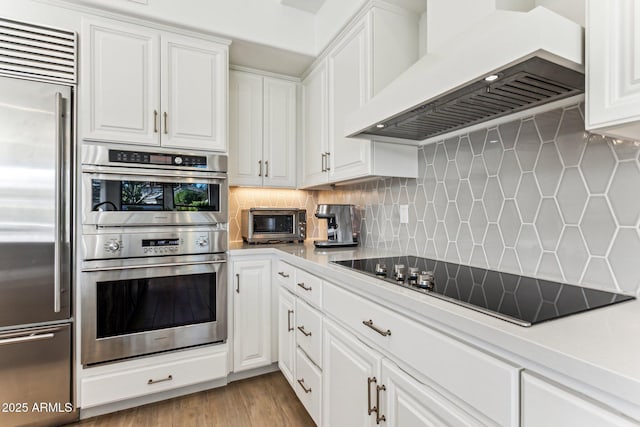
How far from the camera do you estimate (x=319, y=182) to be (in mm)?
2289

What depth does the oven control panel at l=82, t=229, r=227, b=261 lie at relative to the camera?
179cm

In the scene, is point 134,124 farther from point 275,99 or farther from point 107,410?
point 107,410

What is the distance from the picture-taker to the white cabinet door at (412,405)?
81cm

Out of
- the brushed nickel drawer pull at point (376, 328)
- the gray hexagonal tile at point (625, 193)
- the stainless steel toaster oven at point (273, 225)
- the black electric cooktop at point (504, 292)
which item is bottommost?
the brushed nickel drawer pull at point (376, 328)

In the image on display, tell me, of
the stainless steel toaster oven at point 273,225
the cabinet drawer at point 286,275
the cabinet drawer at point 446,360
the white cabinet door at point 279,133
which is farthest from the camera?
the white cabinet door at point 279,133

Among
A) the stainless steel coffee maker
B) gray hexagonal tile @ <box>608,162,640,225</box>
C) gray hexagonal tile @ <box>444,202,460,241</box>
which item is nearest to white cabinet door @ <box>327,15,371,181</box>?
the stainless steel coffee maker

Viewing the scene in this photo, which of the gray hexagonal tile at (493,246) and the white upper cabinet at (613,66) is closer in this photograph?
the white upper cabinet at (613,66)

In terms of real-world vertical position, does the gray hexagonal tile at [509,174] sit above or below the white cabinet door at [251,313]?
above

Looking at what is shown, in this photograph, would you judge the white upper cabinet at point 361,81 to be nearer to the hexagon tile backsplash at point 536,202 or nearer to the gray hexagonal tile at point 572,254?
the hexagon tile backsplash at point 536,202

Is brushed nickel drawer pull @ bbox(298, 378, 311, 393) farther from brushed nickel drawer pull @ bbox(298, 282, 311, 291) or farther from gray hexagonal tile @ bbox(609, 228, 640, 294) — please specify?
→ gray hexagonal tile @ bbox(609, 228, 640, 294)

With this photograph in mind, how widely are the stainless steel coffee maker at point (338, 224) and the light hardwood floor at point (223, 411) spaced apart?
3.34ft

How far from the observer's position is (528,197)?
1231mm

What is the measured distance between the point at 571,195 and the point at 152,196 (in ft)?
6.88

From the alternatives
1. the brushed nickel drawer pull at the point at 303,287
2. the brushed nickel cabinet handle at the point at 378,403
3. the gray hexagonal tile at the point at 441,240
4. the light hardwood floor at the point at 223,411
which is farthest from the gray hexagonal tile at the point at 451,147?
the light hardwood floor at the point at 223,411
